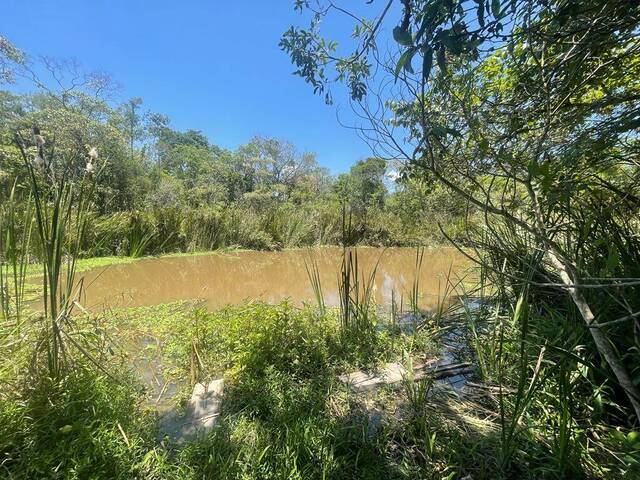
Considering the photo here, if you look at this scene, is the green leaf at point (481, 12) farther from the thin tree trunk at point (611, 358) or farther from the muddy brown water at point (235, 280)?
the muddy brown water at point (235, 280)

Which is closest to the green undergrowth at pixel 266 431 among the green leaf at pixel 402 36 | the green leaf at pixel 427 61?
the green leaf at pixel 427 61

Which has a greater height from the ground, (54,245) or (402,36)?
(402,36)

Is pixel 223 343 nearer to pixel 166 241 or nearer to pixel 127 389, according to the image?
pixel 127 389

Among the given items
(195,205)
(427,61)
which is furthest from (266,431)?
(195,205)

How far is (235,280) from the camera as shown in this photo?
16.6 feet

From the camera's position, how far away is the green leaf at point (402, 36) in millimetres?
960

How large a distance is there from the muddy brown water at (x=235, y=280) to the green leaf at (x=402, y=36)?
1897 millimetres

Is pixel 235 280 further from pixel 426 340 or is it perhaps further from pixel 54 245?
pixel 54 245

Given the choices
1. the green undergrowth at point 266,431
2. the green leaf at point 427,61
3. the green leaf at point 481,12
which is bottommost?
the green undergrowth at point 266,431

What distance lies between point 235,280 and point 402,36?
183 inches

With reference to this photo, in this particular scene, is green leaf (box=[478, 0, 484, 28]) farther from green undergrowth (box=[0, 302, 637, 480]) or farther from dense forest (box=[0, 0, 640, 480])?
green undergrowth (box=[0, 302, 637, 480])

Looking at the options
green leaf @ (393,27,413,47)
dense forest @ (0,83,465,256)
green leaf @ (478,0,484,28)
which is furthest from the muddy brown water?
green leaf @ (478,0,484,28)

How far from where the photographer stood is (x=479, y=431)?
1.44 meters

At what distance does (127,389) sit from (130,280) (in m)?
3.53
